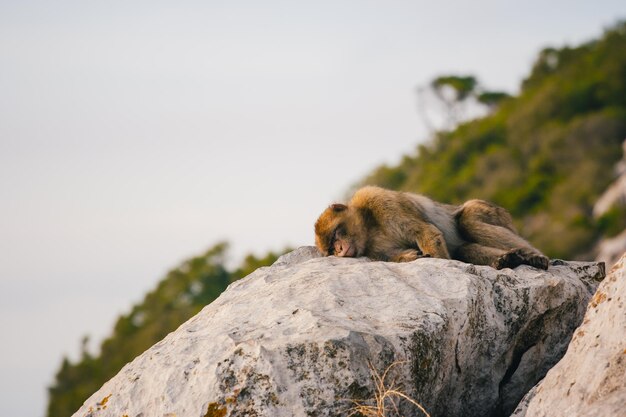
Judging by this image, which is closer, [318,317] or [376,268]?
[318,317]

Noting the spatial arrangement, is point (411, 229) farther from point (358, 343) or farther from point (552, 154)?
point (552, 154)

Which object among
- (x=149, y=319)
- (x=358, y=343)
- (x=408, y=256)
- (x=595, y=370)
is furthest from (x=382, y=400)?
(x=149, y=319)

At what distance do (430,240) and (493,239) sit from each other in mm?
720

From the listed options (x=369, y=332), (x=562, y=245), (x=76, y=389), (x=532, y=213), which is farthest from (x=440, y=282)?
(x=76, y=389)

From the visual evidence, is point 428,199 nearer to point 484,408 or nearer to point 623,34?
point 484,408

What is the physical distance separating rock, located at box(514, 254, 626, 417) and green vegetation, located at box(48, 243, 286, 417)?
43.6 metres

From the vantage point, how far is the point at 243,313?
20.9 feet

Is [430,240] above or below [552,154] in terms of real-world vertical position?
above

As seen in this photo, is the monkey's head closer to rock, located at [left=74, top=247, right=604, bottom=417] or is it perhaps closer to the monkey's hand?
the monkey's hand

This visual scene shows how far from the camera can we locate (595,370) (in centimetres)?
521

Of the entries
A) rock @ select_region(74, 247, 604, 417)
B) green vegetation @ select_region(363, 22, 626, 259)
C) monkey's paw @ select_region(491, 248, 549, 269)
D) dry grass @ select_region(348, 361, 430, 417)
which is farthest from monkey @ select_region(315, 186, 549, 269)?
green vegetation @ select_region(363, 22, 626, 259)

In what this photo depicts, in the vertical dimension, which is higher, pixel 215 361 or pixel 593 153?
pixel 215 361

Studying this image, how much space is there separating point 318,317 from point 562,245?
41675 mm

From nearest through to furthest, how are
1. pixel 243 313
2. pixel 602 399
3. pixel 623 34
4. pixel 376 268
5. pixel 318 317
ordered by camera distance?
pixel 602 399, pixel 318 317, pixel 243 313, pixel 376 268, pixel 623 34
